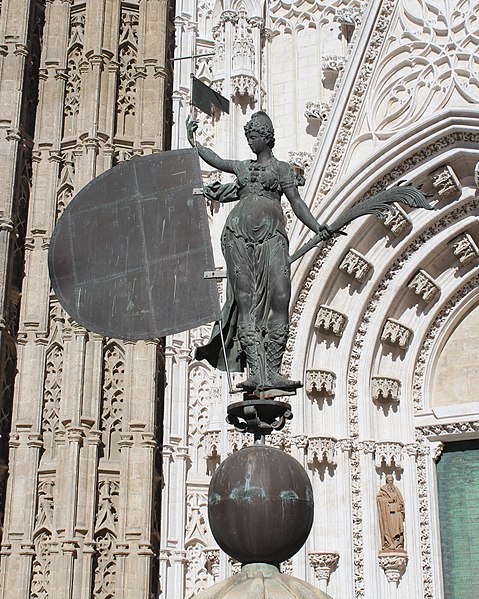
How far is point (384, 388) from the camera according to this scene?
11.4m

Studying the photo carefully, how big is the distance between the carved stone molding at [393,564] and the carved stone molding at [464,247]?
10.7ft

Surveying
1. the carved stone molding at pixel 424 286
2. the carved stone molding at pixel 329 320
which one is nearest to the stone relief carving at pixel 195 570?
the carved stone molding at pixel 329 320

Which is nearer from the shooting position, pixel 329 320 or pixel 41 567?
pixel 41 567

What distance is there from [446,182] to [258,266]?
630cm

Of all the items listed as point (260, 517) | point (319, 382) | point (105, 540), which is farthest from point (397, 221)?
point (260, 517)

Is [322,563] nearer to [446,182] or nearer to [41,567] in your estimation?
[41,567]

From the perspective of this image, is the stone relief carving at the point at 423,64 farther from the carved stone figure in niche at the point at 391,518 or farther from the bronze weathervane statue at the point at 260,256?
the bronze weathervane statue at the point at 260,256

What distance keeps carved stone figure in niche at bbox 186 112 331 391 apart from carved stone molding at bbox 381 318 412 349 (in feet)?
→ 20.3

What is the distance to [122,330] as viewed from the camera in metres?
5.59

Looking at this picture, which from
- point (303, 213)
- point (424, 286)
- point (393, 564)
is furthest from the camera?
point (424, 286)

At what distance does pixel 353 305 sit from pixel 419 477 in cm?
200

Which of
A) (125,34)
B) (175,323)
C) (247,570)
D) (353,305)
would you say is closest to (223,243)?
(175,323)

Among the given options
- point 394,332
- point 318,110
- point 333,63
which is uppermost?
point 333,63

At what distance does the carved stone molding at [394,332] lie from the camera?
1155 cm
